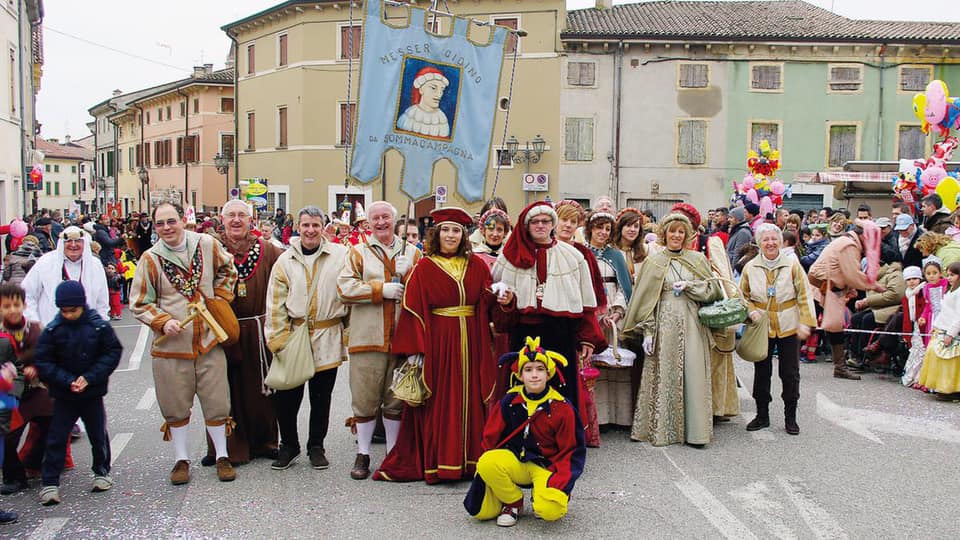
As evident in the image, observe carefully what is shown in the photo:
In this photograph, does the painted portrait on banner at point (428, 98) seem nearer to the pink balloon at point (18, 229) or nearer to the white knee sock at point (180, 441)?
the white knee sock at point (180, 441)

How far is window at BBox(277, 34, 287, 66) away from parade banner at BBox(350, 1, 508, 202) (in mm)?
30468

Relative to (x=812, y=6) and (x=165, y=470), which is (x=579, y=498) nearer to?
(x=165, y=470)

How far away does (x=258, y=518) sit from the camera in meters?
5.24

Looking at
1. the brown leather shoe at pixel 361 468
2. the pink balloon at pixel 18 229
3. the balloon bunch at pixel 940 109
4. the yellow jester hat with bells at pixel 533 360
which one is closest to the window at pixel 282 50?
the pink balloon at pixel 18 229

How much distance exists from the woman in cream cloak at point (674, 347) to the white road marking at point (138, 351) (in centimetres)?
651

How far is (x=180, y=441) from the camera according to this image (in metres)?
5.95

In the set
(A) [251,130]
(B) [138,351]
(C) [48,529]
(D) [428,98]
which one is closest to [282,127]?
(A) [251,130]

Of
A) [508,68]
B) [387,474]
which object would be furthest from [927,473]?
[508,68]

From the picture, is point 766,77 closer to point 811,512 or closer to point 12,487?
point 811,512

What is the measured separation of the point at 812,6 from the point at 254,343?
36.0m

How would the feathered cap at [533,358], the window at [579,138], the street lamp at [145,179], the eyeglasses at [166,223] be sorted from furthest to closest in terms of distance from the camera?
1. the street lamp at [145,179]
2. the window at [579,138]
3. the eyeglasses at [166,223]
4. the feathered cap at [533,358]

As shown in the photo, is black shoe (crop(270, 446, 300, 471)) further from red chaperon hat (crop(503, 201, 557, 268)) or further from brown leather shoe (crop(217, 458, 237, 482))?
red chaperon hat (crop(503, 201, 557, 268))

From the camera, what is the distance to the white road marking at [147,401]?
8367 millimetres

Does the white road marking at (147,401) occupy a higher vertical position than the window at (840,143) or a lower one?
lower
